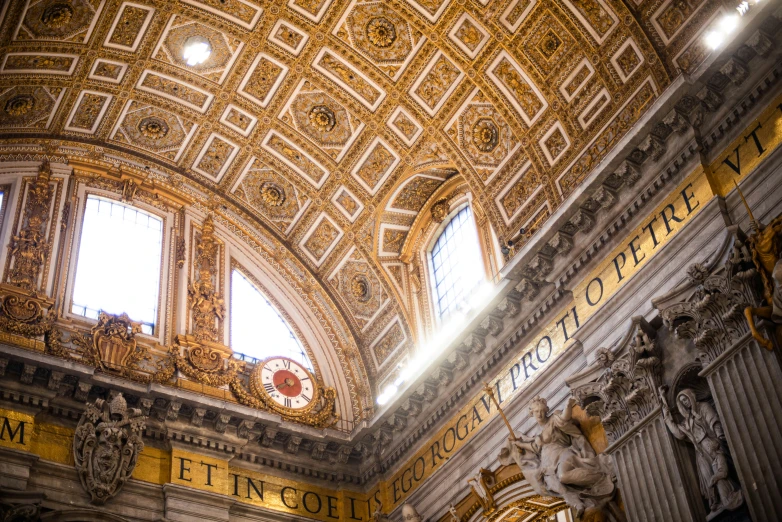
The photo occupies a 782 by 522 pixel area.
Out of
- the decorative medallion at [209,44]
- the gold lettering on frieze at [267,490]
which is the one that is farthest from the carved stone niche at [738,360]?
the decorative medallion at [209,44]

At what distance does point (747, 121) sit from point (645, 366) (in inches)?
140

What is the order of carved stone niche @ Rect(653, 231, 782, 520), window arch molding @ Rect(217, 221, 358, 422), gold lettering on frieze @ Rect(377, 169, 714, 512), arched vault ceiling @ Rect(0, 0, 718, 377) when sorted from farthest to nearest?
window arch molding @ Rect(217, 221, 358, 422) < arched vault ceiling @ Rect(0, 0, 718, 377) < gold lettering on frieze @ Rect(377, 169, 714, 512) < carved stone niche @ Rect(653, 231, 782, 520)

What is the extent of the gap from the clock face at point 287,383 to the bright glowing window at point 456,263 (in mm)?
2926

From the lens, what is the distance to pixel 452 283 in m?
20.1

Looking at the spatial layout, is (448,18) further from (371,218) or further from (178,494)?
(178,494)

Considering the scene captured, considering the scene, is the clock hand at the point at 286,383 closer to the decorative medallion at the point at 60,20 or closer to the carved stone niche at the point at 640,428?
the carved stone niche at the point at 640,428

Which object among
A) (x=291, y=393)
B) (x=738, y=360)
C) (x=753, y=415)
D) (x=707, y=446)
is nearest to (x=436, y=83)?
(x=291, y=393)

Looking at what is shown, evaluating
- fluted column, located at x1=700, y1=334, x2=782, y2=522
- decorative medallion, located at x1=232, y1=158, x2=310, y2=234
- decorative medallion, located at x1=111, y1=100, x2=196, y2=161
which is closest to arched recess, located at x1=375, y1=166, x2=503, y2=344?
decorative medallion, located at x1=232, y1=158, x2=310, y2=234

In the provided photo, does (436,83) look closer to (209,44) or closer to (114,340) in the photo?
(209,44)

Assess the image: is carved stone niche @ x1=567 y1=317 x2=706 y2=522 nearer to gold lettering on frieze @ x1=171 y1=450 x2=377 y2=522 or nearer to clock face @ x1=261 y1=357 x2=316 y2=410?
gold lettering on frieze @ x1=171 y1=450 x2=377 y2=522

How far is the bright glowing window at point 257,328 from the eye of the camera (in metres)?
20.6

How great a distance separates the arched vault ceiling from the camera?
1752cm

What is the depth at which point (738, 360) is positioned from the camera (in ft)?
41.0

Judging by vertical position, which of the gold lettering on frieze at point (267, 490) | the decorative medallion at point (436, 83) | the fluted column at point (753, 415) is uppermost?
the decorative medallion at point (436, 83)
